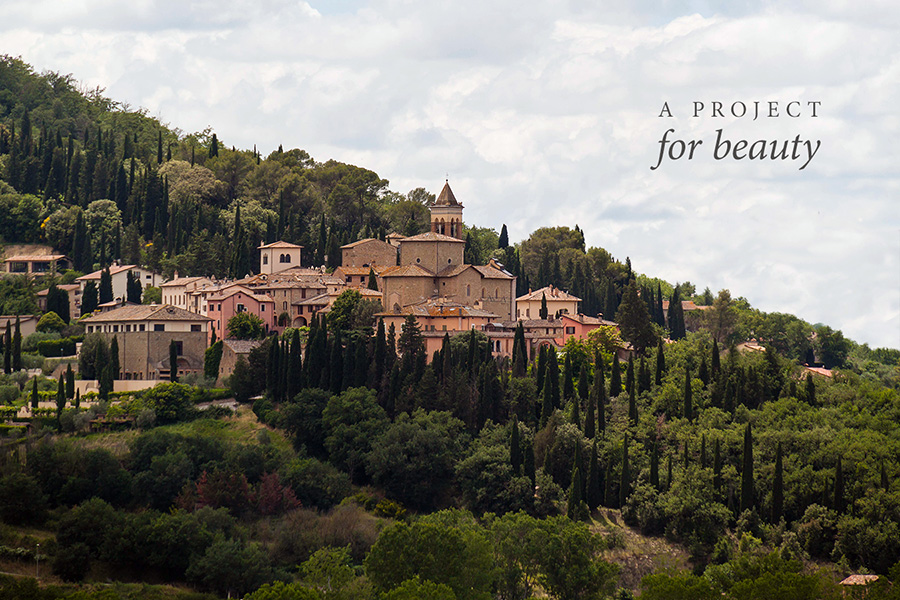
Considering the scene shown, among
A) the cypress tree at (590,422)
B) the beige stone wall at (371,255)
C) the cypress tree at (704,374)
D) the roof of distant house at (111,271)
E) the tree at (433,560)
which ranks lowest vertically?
the tree at (433,560)

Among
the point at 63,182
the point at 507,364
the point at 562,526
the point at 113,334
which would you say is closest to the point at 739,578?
the point at 562,526

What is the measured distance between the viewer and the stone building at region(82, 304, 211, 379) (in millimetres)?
67375

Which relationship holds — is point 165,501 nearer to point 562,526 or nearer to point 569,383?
point 562,526

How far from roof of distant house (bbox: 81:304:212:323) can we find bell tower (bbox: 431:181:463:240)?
15311mm

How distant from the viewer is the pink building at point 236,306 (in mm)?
70250

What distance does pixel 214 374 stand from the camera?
220ft

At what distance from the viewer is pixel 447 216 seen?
257ft

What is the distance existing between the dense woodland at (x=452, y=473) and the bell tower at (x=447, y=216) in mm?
11620

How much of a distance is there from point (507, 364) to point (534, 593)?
1704 centimetres

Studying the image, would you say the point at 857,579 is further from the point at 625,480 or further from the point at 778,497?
the point at 625,480

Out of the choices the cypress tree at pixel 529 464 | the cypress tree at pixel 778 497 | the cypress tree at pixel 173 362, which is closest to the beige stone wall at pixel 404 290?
the cypress tree at pixel 173 362

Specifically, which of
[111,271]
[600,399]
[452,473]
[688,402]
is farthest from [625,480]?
[111,271]

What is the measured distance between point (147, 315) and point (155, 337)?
54.1 inches

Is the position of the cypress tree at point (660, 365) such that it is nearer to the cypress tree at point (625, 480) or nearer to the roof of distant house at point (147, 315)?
the cypress tree at point (625, 480)
